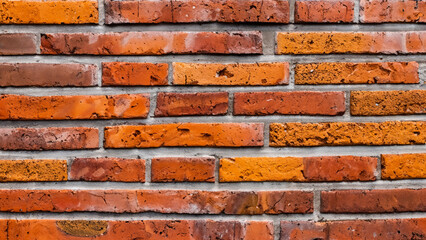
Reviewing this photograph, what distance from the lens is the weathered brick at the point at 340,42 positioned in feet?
3.31

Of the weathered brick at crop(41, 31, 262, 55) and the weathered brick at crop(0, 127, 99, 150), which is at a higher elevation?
the weathered brick at crop(41, 31, 262, 55)

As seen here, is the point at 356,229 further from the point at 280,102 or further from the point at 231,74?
the point at 231,74

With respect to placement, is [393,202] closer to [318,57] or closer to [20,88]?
[318,57]

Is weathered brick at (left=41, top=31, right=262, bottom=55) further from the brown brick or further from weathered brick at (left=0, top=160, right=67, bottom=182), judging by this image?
weathered brick at (left=0, top=160, right=67, bottom=182)

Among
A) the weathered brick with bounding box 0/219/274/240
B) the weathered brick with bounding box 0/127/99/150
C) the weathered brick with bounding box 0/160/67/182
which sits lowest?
the weathered brick with bounding box 0/219/274/240

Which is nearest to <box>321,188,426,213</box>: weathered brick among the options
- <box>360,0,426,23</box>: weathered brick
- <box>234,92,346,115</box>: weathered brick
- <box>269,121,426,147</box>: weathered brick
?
<box>269,121,426,147</box>: weathered brick

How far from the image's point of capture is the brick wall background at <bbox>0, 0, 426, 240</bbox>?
3.28 feet

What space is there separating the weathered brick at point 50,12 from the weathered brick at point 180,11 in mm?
54

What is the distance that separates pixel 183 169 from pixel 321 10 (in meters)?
0.60

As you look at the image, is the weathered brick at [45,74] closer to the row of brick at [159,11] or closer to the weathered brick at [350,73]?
the row of brick at [159,11]

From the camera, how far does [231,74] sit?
1.00 meters

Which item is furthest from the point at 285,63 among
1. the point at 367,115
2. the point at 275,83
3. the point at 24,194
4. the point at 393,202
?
the point at 24,194

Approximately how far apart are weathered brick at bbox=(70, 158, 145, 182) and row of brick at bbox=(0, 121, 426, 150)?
43 millimetres

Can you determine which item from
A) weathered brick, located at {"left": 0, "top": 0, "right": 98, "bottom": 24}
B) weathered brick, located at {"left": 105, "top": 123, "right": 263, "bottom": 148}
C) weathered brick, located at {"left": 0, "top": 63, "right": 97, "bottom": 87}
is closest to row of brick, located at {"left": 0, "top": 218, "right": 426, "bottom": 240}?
weathered brick, located at {"left": 105, "top": 123, "right": 263, "bottom": 148}
